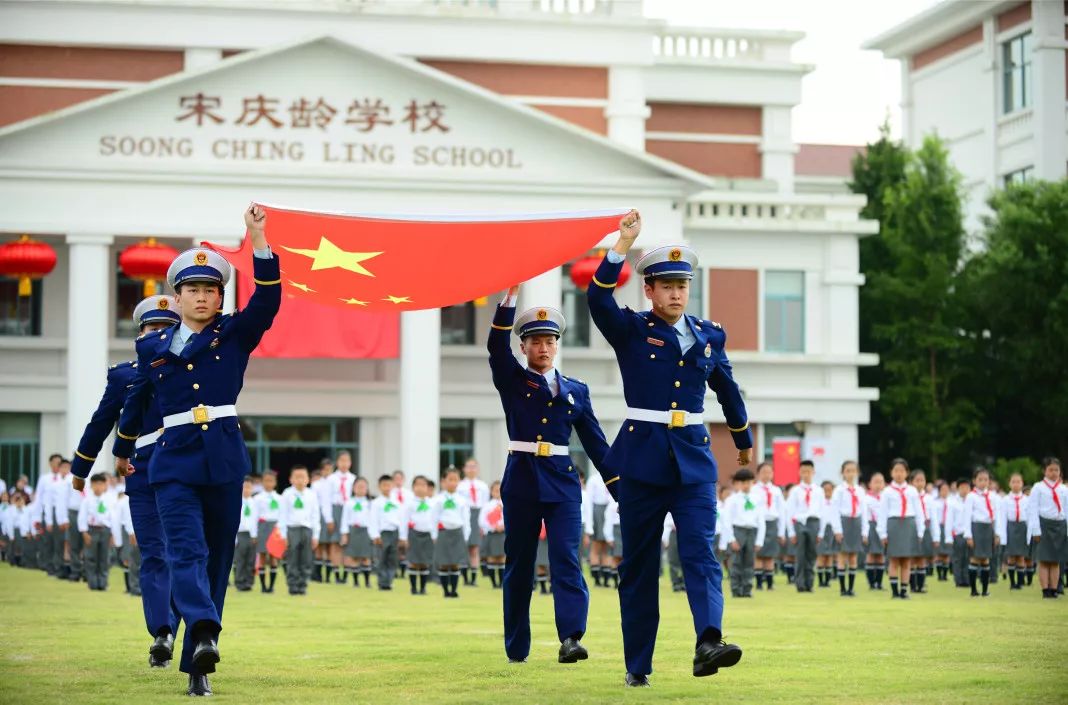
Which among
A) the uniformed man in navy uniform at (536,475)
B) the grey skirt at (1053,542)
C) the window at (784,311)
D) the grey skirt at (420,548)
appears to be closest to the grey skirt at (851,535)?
the grey skirt at (1053,542)

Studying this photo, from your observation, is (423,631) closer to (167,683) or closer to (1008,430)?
(167,683)

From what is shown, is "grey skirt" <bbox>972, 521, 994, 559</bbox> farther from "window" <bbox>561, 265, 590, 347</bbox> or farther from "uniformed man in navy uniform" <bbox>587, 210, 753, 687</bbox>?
"window" <bbox>561, 265, 590, 347</bbox>

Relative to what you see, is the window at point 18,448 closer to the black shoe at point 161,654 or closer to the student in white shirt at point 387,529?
the student in white shirt at point 387,529

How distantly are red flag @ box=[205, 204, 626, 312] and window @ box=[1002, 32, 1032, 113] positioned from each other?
40.7 m

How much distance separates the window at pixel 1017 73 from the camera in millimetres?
50938

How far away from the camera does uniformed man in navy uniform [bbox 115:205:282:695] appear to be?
9.99 m

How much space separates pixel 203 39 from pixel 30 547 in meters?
15.9

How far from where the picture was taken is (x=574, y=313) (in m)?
42.8

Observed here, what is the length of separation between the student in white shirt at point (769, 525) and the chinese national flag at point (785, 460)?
9.74 meters

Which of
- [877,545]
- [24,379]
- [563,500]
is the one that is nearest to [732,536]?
[877,545]

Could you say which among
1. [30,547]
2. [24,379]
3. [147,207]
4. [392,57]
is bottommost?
[30,547]

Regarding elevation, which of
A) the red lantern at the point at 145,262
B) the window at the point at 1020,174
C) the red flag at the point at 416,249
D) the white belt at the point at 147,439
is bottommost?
the white belt at the point at 147,439

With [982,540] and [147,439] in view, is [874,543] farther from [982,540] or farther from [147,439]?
[147,439]

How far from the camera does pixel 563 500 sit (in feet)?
39.3
